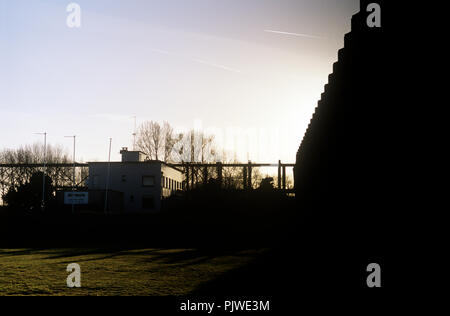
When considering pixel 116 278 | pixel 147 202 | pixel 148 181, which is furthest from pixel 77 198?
pixel 116 278

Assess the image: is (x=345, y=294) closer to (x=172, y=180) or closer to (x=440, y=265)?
(x=440, y=265)

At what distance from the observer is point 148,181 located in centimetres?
4512

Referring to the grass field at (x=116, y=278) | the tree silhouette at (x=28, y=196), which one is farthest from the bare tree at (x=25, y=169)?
the grass field at (x=116, y=278)

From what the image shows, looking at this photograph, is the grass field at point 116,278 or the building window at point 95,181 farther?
the building window at point 95,181

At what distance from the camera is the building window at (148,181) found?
44938 mm

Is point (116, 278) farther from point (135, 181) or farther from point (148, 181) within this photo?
point (135, 181)

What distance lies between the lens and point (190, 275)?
30.7 feet

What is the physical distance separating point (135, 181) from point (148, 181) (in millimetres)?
1635

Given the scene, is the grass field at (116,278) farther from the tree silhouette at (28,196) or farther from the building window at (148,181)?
the tree silhouette at (28,196)

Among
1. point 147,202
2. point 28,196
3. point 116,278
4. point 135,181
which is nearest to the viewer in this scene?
point 116,278

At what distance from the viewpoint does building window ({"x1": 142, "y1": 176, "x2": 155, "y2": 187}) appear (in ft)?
147

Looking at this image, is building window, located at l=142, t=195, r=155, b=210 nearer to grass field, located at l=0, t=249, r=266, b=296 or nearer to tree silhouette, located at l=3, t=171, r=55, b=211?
tree silhouette, located at l=3, t=171, r=55, b=211

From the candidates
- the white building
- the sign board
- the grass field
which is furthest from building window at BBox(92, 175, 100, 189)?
the grass field
